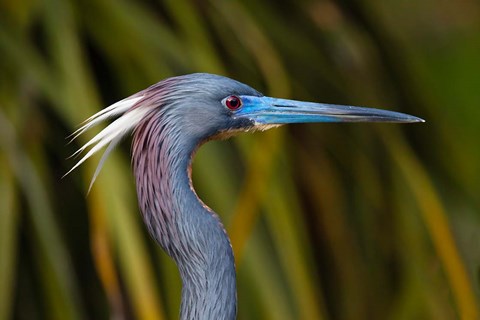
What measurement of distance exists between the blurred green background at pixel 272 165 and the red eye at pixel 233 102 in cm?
48

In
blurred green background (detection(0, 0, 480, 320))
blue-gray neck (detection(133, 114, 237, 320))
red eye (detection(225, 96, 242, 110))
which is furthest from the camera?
blurred green background (detection(0, 0, 480, 320))

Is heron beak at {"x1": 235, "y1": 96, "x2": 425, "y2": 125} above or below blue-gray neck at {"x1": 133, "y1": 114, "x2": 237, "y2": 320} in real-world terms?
above

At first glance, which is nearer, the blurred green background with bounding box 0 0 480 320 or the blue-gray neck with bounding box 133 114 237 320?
the blue-gray neck with bounding box 133 114 237 320

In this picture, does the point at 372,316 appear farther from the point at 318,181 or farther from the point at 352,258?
the point at 318,181

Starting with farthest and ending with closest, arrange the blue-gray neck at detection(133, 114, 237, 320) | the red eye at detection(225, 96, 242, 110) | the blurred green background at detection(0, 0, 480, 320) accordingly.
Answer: the blurred green background at detection(0, 0, 480, 320) → the red eye at detection(225, 96, 242, 110) → the blue-gray neck at detection(133, 114, 237, 320)

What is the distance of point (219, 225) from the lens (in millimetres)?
1774

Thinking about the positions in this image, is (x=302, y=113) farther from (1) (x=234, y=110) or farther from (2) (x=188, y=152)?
(2) (x=188, y=152)

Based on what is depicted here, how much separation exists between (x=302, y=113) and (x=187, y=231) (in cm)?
35

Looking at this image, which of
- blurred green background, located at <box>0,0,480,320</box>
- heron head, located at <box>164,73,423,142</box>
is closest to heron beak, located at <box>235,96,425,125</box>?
heron head, located at <box>164,73,423,142</box>

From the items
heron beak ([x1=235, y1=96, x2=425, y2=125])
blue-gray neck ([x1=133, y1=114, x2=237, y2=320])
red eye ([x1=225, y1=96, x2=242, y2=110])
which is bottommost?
blue-gray neck ([x1=133, y1=114, x2=237, y2=320])

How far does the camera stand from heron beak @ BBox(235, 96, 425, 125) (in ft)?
6.25

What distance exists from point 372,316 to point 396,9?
1.21 m

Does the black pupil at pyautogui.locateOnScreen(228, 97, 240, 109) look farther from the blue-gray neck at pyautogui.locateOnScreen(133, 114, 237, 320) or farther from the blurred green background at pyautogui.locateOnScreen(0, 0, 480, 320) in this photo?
the blurred green background at pyautogui.locateOnScreen(0, 0, 480, 320)

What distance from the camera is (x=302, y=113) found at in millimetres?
1922
